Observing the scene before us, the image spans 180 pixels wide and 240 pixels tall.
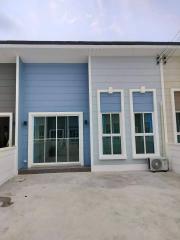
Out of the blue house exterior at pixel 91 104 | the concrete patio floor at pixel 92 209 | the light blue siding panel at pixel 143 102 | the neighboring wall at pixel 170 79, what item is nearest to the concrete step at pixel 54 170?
the blue house exterior at pixel 91 104

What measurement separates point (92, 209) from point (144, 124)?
14.4 ft

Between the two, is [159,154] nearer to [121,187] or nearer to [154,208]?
[121,187]

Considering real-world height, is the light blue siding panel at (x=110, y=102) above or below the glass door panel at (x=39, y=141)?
above

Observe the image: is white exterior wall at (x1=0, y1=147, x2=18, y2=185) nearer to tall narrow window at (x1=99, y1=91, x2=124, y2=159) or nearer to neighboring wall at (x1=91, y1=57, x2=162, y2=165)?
tall narrow window at (x1=99, y1=91, x2=124, y2=159)

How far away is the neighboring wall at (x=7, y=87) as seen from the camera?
7.15m

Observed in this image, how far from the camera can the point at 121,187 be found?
4.65 metres

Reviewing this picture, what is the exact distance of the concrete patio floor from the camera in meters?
2.47

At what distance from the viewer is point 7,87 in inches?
284

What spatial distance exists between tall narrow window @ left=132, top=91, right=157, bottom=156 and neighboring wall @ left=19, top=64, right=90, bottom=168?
1886 mm

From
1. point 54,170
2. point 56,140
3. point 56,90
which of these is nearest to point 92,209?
point 54,170

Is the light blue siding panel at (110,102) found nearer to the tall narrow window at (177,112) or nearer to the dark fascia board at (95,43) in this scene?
the dark fascia board at (95,43)

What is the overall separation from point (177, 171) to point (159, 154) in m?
0.82

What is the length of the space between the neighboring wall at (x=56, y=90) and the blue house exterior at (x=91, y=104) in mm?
39

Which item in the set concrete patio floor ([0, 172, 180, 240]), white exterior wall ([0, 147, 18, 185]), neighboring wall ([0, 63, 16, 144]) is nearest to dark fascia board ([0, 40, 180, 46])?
neighboring wall ([0, 63, 16, 144])
